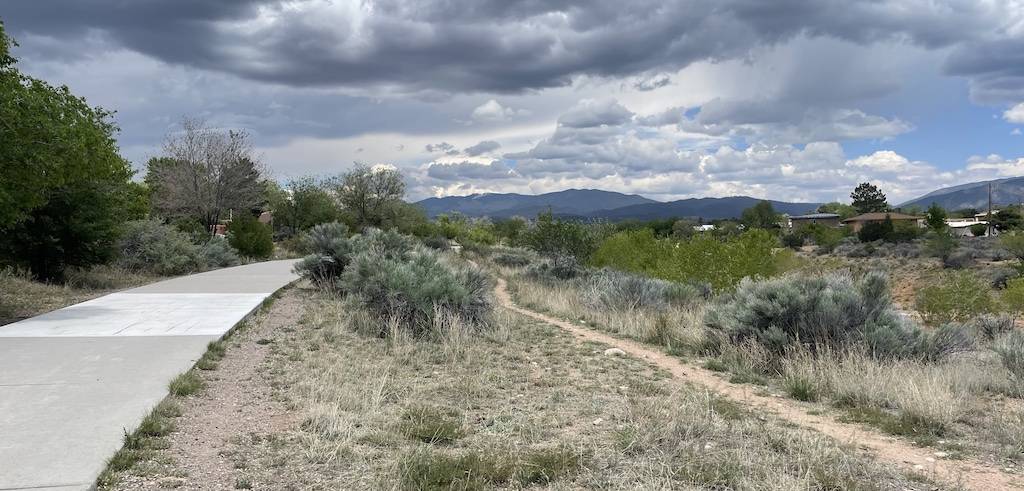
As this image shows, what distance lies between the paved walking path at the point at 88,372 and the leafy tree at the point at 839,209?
12961 cm

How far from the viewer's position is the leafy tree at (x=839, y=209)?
415 ft

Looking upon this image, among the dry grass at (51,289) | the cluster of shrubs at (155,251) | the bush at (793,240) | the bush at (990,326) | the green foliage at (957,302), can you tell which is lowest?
the bush at (793,240)

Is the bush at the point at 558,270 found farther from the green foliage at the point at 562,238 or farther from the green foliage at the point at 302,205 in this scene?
the green foliage at the point at 302,205

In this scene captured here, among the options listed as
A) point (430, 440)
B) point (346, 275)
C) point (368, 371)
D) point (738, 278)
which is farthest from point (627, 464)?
point (738, 278)

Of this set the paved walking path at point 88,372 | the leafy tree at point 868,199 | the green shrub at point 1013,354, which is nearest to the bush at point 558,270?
the paved walking path at point 88,372

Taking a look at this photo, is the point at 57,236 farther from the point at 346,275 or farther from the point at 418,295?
the point at 418,295

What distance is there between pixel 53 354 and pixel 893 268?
40.8 metres

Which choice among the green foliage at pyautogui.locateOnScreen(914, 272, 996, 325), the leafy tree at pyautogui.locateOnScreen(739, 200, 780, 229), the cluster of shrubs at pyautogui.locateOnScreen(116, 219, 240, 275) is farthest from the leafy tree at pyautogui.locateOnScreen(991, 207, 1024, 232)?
the cluster of shrubs at pyautogui.locateOnScreen(116, 219, 240, 275)

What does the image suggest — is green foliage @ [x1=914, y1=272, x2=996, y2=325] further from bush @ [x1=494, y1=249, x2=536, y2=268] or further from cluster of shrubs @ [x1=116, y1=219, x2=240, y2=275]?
cluster of shrubs @ [x1=116, y1=219, x2=240, y2=275]

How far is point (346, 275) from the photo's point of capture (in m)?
13.9

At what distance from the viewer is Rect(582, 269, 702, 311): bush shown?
49.3ft

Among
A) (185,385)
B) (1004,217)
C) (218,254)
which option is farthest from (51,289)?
(1004,217)

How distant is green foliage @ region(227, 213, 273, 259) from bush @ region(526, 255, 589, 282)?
1212 cm

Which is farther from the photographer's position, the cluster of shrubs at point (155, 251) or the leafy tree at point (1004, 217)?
the leafy tree at point (1004, 217)
